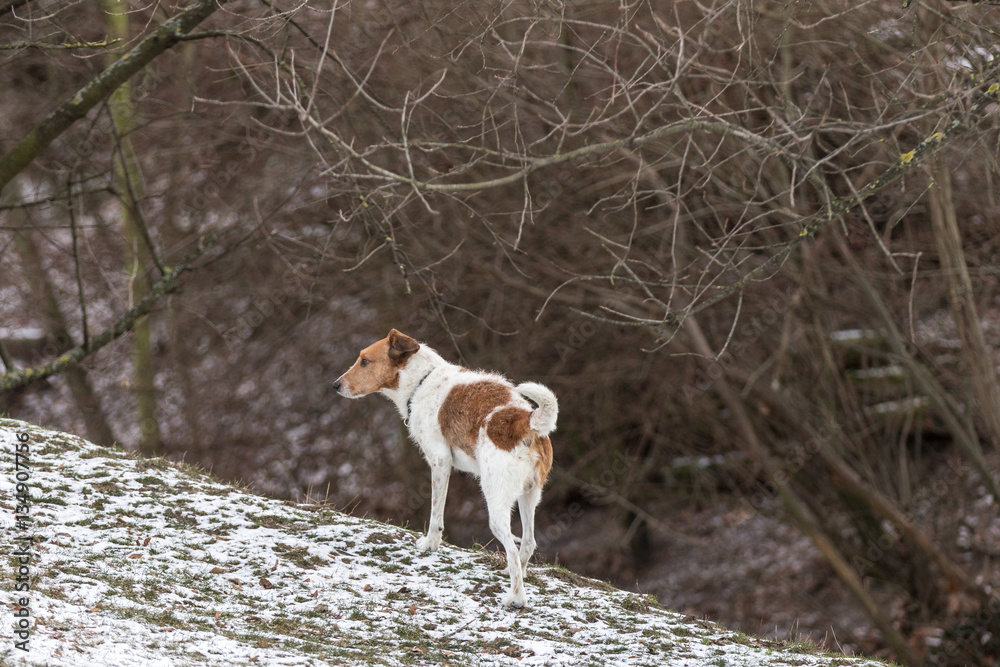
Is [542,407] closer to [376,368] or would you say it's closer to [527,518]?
[527,518]

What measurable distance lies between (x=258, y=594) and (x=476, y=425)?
6.14 feet

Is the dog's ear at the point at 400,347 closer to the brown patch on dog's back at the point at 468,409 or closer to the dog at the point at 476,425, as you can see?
the dog at the point at 476,425

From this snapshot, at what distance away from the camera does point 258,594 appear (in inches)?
244

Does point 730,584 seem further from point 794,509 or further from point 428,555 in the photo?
point 428,555

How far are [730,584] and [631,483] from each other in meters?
2.90

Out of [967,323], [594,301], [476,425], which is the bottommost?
[476,425]

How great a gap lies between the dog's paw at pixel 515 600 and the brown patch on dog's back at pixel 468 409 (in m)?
1.06

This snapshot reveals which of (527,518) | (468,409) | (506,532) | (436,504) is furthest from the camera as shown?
(436,504)

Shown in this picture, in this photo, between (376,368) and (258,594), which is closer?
(258,594)

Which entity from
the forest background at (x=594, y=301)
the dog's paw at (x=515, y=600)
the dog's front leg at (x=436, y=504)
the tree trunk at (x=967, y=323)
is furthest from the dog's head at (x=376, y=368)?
the tree trunk at (x=967, y=323)

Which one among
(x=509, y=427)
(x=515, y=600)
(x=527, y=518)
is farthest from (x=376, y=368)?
(x=515, y=600)

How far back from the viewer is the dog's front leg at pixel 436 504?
7261 millimetres

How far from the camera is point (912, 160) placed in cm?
631

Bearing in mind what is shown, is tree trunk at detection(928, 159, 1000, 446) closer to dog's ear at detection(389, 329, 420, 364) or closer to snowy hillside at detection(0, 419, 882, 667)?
snowy hillside at detection(0, 419, 882, 667)
